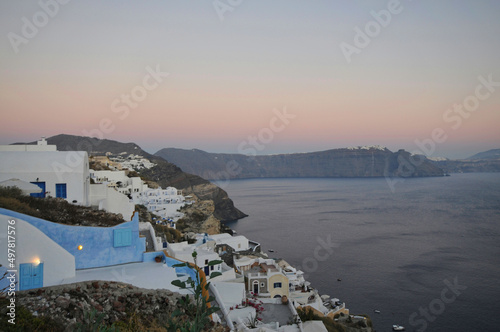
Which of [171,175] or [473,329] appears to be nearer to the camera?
[473,329]

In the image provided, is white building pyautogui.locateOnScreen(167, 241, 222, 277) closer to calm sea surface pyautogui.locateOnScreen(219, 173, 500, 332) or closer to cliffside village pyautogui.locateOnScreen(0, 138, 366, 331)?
cliffside village pyautogui.locateOnScreen(0, 138, 366, 331)

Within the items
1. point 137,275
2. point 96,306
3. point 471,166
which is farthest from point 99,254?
point 471,166

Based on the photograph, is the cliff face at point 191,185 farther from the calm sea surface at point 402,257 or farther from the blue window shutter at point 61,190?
the blue window shutter at point 61,190

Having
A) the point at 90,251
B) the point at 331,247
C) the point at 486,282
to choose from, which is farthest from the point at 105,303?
the point at 331,247

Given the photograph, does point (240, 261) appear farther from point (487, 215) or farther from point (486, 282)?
point (487, 215)

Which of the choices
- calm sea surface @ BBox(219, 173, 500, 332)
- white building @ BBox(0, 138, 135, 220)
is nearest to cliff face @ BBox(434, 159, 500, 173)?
calm sea surface @ BBox(219, 173, 500, 332)

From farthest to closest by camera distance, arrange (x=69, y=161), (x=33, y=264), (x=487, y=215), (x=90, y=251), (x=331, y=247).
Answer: (x=487, y=215)
(x=331, y=247)
(x=69, y=161)
(x=90, y=251)
(x=33, y=264)
